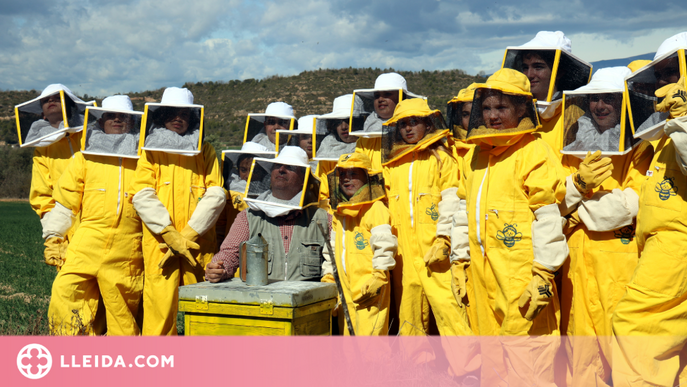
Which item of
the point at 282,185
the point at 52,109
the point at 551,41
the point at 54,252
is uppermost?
the point at 551,41

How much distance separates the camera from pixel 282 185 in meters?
4.84

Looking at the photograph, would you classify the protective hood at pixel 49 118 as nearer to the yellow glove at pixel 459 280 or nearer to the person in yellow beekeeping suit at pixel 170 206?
the person in yellow beekeeping suit at pixel 170 206

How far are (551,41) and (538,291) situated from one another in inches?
85.2

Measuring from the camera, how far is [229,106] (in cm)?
4075

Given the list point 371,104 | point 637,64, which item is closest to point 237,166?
point 371,104

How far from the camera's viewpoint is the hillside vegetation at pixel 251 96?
33969 mm

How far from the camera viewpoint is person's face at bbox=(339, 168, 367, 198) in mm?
4488

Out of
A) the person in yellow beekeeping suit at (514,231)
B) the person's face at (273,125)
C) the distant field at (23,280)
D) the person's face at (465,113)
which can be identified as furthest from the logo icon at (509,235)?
the person's face at (273,125)

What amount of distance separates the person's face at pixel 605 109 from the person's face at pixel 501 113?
2.27 ft

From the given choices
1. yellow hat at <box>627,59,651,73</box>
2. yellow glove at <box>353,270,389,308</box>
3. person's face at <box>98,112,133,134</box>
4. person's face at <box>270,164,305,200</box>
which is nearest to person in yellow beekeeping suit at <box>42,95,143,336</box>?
person's face at <box>98,112,133,134</box>

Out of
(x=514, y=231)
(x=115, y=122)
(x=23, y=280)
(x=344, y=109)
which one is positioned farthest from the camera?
(x=23, y=280)

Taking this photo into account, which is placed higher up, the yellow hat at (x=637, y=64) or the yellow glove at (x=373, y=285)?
the yellow hat at (x=637, y=64)

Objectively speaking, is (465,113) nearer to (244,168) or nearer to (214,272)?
(214,272)

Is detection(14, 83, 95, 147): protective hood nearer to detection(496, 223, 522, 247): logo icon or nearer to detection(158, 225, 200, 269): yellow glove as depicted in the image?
detection(158, 225, 200, 269): yellow glove
